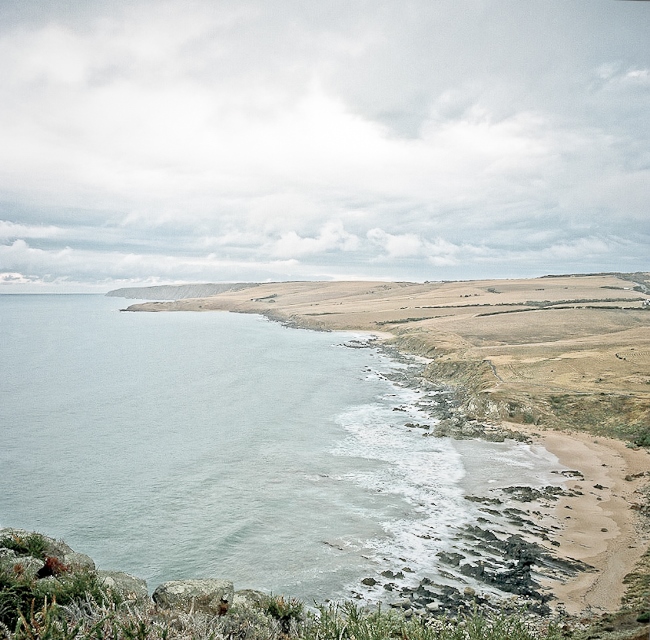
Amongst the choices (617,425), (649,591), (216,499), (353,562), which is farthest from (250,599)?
(617,425)

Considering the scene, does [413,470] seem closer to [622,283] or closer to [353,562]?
[353,562]

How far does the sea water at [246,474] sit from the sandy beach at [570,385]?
2.96 meters

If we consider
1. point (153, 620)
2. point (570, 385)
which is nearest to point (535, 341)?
point (570, 385)

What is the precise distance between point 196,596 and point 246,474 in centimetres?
1532

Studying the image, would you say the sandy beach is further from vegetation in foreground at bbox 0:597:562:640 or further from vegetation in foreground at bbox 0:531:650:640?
vegetation in foreground at bbox 0:597:562:640

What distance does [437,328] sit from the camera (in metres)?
75.2

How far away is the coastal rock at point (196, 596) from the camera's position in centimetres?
863

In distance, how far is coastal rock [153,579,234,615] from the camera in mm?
8633

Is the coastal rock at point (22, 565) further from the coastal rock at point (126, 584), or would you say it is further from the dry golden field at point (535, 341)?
the dry golden field at point (535, 341)

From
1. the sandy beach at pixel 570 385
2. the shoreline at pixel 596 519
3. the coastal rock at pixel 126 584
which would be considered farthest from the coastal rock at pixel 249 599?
the sandy beach at pixel 570 385

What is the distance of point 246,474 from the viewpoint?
2377cm

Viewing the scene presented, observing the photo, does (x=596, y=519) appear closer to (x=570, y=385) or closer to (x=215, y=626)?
(x=215, y=626)

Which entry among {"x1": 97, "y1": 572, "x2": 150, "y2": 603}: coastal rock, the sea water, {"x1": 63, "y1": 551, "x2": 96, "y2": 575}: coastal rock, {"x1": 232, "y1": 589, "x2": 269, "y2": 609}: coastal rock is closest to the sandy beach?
the sea water

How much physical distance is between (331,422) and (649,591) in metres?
23.0
